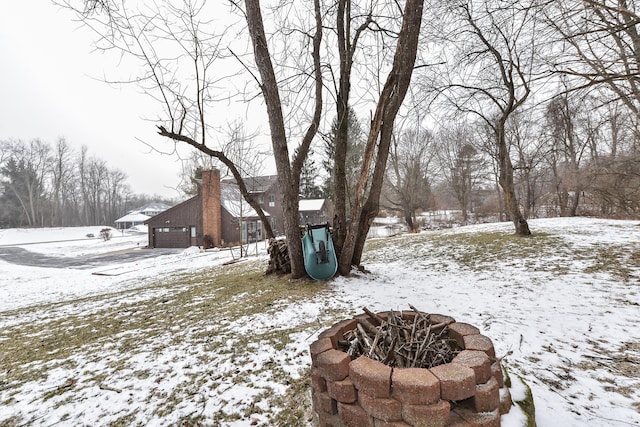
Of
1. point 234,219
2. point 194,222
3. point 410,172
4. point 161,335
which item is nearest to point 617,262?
point 161,335

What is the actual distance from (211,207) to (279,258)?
1508 centimetres

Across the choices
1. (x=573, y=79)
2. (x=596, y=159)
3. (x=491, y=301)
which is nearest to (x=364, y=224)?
(x=491, y=301)

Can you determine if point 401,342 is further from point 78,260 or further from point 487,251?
point 78,260

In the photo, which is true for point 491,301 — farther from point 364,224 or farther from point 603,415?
point 364,224

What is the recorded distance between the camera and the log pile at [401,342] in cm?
140

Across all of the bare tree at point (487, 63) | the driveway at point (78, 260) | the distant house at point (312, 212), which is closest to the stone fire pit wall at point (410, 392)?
the bare tree at point (487, 63)

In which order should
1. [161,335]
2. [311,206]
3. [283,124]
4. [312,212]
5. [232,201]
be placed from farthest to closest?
1. [312,212]
2. [311,206]
3. [232,201]
4. [283,124]
5. [161,335]

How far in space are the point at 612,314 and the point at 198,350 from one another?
4.16 meters

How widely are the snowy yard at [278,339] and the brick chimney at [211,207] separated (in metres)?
13.6

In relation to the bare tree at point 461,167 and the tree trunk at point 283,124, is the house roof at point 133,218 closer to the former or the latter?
the bare tree at point 461,167

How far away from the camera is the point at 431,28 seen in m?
4.95

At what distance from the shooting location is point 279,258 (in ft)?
16.4

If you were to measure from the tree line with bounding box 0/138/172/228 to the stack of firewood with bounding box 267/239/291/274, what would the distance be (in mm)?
43798

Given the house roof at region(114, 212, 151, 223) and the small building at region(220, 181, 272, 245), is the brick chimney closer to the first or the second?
the small building at region(220, 181, 272, 245)
